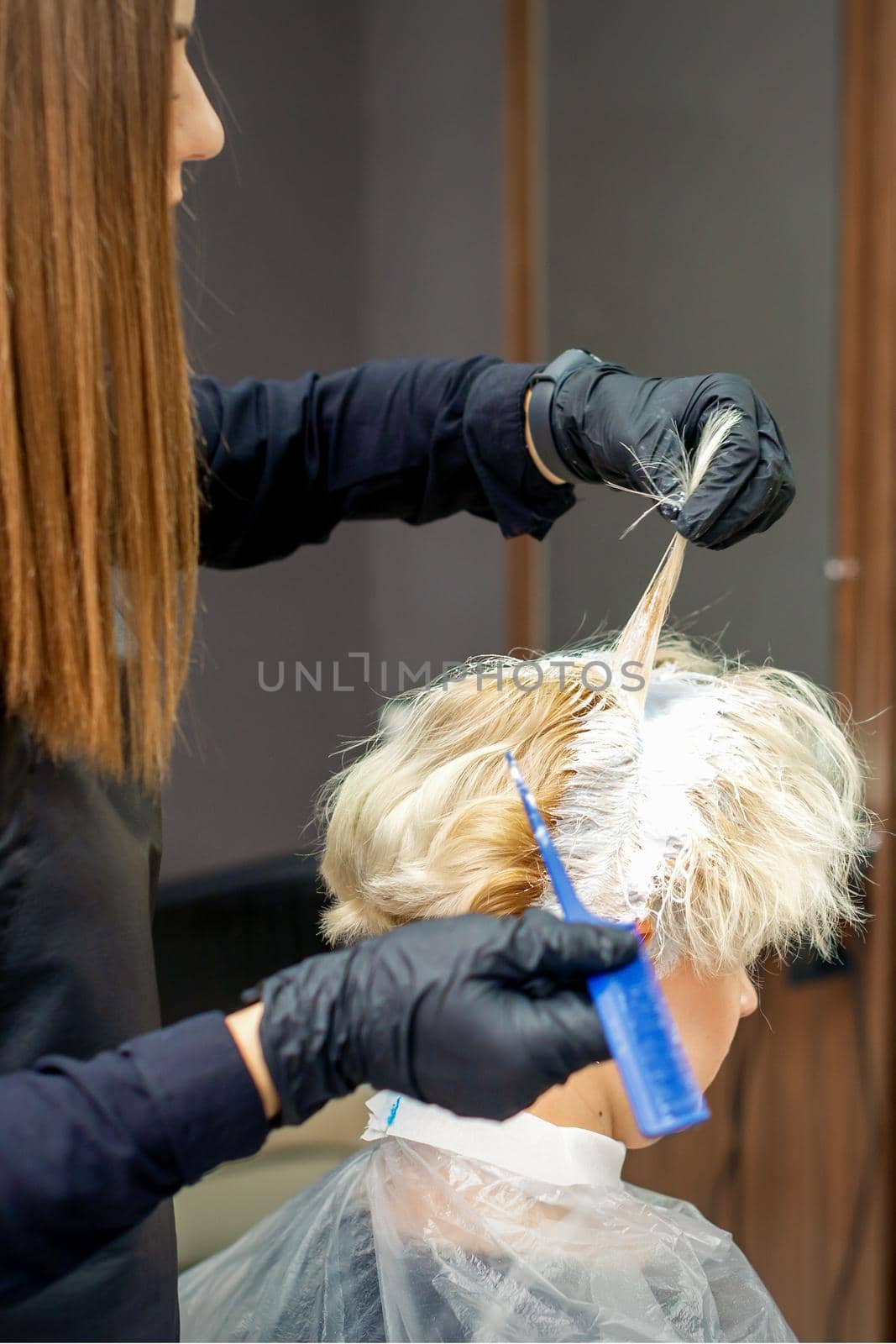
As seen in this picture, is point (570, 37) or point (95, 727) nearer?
point (95, 727)

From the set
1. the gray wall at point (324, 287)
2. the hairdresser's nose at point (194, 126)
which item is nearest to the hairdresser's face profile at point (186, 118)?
the hairdresser's nose at point (194, 126)

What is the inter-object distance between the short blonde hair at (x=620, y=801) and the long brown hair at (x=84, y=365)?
0.26 meters

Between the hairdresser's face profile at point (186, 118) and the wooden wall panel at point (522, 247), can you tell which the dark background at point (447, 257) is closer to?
the wooden wall panel at point (522, 247)

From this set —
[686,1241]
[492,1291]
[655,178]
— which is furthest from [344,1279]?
[655,178]

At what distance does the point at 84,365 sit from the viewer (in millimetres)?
683

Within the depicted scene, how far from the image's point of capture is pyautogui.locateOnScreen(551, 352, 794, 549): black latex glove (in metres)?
0.79

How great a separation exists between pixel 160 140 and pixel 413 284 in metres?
0.40

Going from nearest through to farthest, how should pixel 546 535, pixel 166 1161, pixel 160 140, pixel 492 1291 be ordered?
pixel 166 1161 → pixel 160 140 → pixel 492 1291 → pixel 546 535

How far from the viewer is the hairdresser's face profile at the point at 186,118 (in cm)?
76

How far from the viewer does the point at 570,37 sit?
1121 millimetres

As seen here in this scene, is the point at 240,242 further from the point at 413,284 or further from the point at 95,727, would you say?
the point at 95,727

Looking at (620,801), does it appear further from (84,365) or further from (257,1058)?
(84,365)

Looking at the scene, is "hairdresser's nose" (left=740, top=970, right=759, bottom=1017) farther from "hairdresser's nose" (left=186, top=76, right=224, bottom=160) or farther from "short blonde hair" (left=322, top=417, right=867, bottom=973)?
"hairdresser's nose" (left=186, top=76, right=224, bottom=160)

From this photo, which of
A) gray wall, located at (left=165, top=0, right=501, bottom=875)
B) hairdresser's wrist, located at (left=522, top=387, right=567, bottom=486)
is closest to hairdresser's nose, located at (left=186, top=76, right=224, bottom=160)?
gray wall, located at (left=165, top=0, right=501, bottom=875)
